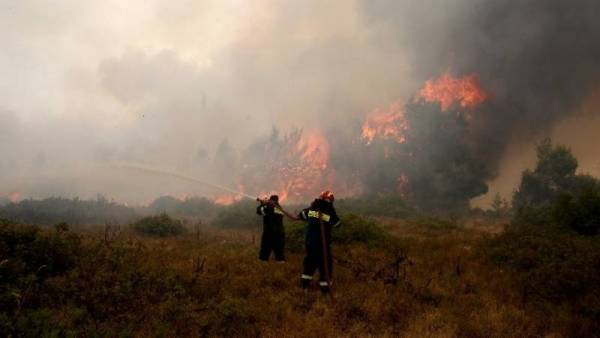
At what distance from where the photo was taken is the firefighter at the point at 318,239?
8.93 m

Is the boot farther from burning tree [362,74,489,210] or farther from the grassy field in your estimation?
burning tree [362,74,489,210]

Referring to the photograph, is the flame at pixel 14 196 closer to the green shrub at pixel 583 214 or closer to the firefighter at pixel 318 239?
the firefighter at pixel 318 239

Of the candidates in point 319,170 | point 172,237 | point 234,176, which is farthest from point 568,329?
point 234,176

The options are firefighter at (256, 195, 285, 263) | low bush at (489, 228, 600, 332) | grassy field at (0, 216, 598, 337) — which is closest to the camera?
grassy field at (0, 216, 598, 337)

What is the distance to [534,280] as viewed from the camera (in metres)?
9.16

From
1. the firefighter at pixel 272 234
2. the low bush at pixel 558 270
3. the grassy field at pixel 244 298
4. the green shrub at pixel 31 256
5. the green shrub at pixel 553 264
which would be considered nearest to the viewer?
the grassy field at pixel 244 298

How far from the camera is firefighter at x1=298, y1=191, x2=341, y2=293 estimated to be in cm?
893

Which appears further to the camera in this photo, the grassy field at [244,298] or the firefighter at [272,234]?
the firefighter at [272,234]

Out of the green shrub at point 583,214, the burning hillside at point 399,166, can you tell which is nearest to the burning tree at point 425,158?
the burning hillside at point 399,166

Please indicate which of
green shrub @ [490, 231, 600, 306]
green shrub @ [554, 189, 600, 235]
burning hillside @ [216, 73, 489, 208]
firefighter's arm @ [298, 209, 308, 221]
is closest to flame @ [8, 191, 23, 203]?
burning hillside @ [216, 73, 489, 208]

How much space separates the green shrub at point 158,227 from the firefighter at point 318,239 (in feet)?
34.4

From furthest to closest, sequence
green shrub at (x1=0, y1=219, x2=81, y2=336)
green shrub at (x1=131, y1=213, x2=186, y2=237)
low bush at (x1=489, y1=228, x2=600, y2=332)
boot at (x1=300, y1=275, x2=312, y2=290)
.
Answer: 1. green shrub at (x1=131, y1=213, x2=186, y2=237)
2. boot at (x1=300, y1=275, x2=312, y2=290)
3. low bush at (x1=489, y1=228, x2=600, y2=332)
4. green shrub at (x1=0, y1=219, x2=81, y2=336)

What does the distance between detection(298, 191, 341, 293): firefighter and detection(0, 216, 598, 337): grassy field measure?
396 millimetres

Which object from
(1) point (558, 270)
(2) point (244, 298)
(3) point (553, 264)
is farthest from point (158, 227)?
(1) point (558, 270)
